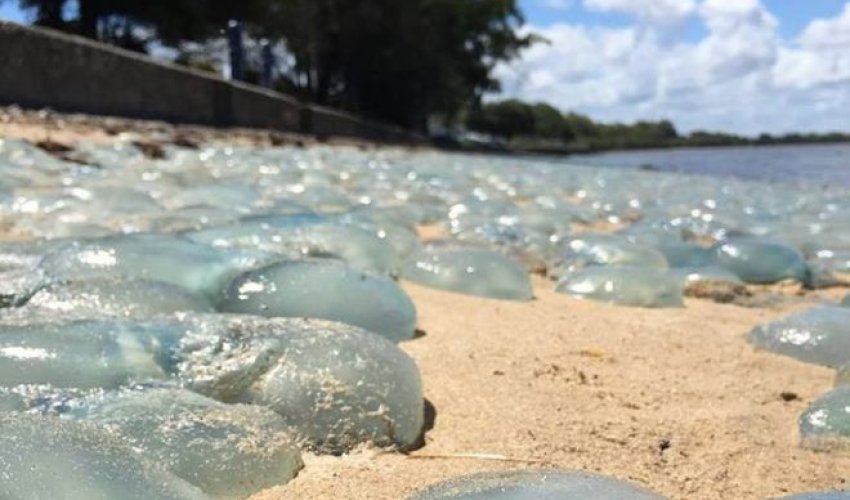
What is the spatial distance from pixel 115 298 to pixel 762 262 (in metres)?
1.76

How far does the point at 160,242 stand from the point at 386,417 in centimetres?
71

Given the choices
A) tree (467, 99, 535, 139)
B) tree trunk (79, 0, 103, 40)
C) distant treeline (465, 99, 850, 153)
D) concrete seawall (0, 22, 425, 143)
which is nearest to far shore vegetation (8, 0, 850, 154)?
tree trunk (79, 0, 103, 40)

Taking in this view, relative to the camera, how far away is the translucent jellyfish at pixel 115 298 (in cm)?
134

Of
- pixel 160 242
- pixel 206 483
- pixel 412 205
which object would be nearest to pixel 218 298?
pixel 160 242

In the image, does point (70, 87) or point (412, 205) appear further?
point (70, 87)

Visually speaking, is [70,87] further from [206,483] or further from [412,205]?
[206,483]

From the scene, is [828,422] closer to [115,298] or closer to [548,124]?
[115,298]

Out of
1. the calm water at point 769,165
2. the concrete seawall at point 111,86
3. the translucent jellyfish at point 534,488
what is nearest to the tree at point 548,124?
the calm water at point 769,165

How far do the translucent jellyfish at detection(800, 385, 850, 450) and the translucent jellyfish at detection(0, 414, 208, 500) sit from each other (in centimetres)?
76

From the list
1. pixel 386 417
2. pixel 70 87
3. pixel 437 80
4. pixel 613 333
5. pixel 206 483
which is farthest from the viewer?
pixel 437 80

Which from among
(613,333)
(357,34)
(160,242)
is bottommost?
(613,333)

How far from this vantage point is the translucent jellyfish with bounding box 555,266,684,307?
2078mm

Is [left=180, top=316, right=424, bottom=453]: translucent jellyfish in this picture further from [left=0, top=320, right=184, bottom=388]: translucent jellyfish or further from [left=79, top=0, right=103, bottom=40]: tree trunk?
[left=79, top=0, right=103, bottom=40]: tree trunk

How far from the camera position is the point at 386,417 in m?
1.15
